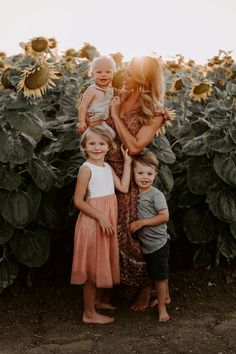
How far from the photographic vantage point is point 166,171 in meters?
4.84

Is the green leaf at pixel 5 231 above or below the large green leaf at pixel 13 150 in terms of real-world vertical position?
below

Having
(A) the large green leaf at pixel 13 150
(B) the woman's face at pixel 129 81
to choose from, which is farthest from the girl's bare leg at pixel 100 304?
(B) the woman's face at pixel 129 81

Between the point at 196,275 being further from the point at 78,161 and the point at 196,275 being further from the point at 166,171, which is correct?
the point at 78,161

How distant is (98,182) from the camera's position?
14.3 feet

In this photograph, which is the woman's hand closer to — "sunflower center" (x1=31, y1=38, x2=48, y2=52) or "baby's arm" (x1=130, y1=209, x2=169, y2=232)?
"baby's arm" (x1=130, y1=209, x2=169, y2=232)

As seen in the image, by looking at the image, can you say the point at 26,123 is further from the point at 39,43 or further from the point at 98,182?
the point at 39,43

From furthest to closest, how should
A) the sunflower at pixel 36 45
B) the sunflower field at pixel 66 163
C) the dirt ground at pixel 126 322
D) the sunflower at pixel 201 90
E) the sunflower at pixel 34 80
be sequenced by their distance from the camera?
the sunflower at pixel 36 45, the sunflower at pixel 201 90, the sunflower field at pixel 66 163, the sunflower at pixel 34 80, the dirt ground at pixel 126 322

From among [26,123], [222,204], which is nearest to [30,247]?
[26,123]

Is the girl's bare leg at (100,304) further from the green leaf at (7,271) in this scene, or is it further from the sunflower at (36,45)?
the sunflower at (36,45)

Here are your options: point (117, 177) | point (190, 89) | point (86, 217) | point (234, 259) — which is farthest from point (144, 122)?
point (234, 259)

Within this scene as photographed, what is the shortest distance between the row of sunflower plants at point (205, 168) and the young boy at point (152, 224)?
52 cm

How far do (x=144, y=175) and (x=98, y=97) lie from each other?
22.3 inches

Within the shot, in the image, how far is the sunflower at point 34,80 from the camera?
4.25 metres

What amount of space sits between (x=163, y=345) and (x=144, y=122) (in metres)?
1.37
